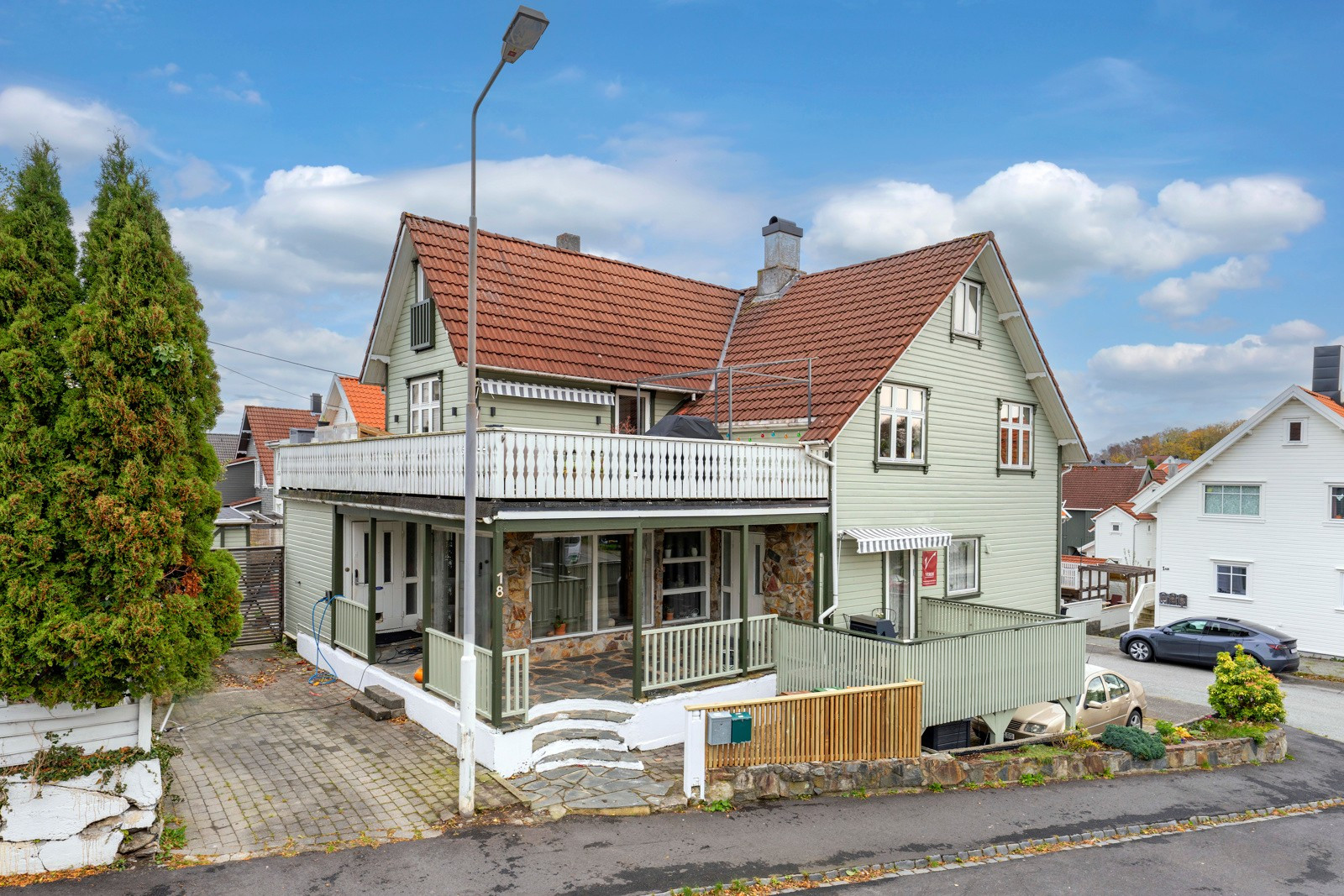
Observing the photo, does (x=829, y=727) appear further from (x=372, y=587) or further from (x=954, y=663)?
(x=372, y=587)

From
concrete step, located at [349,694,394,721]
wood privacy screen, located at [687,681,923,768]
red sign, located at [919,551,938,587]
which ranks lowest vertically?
concrete step, located at [349,694,394,721]

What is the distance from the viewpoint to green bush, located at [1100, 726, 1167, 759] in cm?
1358

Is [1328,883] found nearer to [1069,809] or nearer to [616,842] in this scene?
[1069,809]

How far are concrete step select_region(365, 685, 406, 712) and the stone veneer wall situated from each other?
706 cm

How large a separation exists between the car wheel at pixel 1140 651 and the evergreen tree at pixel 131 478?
88.8 ft

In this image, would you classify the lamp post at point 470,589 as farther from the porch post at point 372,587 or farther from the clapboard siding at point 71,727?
the porch post at point 372,587

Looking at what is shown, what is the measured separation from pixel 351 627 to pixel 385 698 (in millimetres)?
2695

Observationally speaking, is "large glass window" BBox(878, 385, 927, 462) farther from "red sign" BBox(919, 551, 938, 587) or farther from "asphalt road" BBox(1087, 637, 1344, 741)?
"asphalt road" BBox(1087, 637, 1344, 741)

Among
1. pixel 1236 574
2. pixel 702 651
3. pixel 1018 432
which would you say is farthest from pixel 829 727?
pixel 1236 574

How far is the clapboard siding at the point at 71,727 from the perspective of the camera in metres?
8.20

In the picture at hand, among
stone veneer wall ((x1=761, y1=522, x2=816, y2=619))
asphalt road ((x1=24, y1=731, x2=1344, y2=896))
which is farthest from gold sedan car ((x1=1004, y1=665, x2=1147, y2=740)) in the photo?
stone veneer wall ((x1=761, y1=522, x2=816, y2=619))

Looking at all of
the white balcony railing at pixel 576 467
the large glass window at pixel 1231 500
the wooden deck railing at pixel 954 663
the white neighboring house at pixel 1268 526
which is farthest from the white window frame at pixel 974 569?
the large glass window at pixel 1231 500

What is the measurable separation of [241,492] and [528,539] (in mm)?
33039

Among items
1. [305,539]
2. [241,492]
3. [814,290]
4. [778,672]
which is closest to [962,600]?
[778,672]
